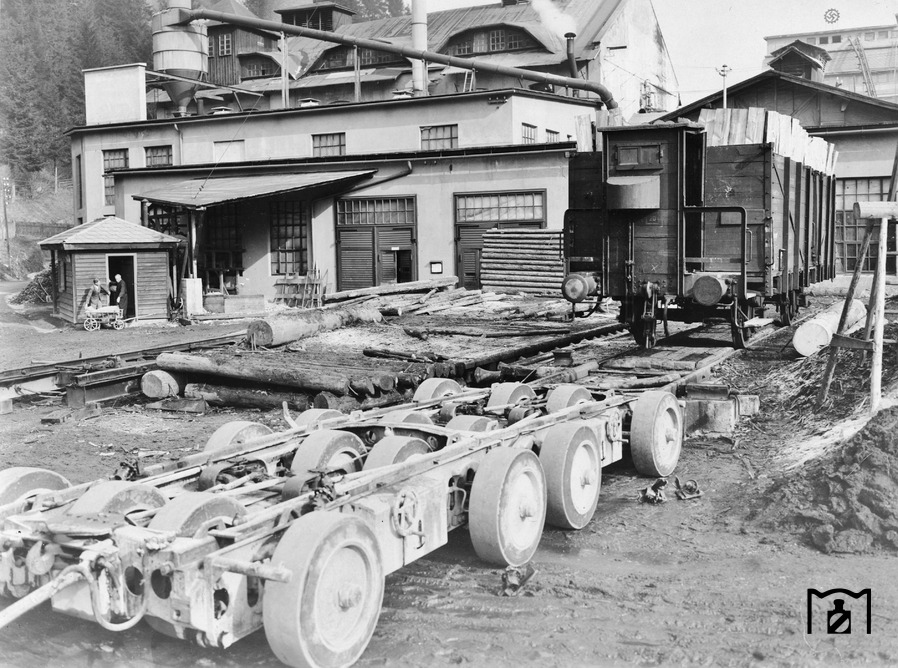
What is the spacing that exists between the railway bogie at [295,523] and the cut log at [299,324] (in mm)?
7938

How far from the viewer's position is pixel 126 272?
26.2 meters

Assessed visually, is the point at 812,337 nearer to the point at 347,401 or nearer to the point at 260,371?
the point at 347,401

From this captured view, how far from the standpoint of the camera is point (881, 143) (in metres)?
23.9

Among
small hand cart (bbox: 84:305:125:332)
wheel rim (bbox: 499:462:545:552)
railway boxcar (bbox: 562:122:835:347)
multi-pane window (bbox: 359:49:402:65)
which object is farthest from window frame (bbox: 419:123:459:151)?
wheel rim (bbox: 499:462:545:552)

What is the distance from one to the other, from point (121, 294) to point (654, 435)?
20.0 metres

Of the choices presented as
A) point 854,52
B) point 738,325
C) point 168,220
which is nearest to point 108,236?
point 168,220

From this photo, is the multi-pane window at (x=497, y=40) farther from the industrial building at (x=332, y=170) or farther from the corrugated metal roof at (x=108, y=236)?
the corrugated metal roof at (x=108, y=236)

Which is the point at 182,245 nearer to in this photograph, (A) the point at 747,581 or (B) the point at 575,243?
(B) the point at 575,243

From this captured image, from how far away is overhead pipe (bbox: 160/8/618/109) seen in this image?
31.3m

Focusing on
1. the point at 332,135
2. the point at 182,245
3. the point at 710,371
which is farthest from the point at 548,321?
the point at 332,135

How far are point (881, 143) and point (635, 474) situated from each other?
1947cm

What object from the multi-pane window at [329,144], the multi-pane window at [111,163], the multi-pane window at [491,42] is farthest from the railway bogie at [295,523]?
the multi-pane window at [491,42]

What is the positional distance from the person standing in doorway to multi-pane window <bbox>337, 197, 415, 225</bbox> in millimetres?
7125

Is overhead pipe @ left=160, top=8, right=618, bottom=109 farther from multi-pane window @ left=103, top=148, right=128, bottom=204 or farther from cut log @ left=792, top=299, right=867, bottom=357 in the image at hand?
cut log @ left=792, top=299, right=867, bottom=357
